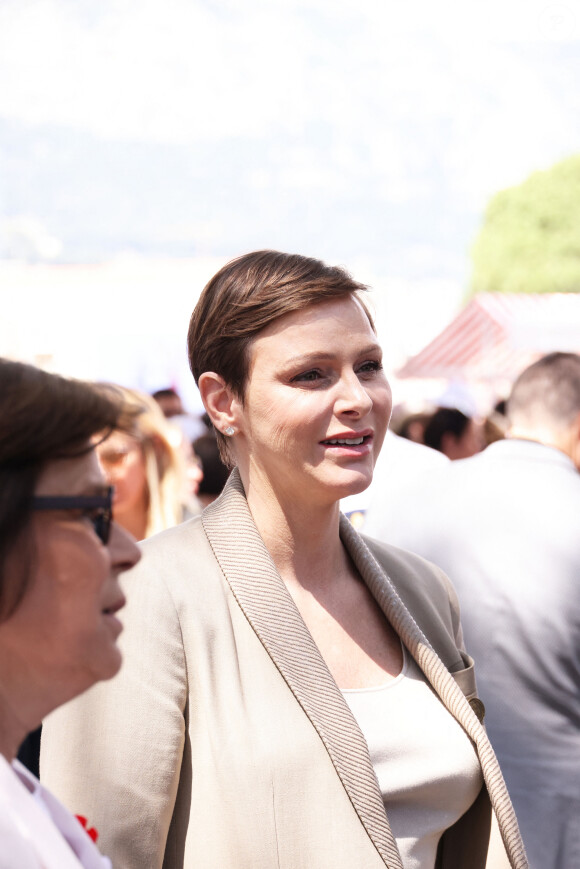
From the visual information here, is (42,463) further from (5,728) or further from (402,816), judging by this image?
(402,816)

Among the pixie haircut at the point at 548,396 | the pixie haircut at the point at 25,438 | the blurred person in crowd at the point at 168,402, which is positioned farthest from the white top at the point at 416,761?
the blurred person in crowd at the point at 168,402

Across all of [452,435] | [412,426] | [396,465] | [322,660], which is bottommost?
[412,426]

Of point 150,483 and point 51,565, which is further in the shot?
point 150,483

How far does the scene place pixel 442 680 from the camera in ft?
7.36

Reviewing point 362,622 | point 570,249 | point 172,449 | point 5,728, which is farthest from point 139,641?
point 570,249

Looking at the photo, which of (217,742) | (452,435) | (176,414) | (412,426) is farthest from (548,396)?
(176,414)

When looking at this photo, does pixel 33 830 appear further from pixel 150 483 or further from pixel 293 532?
pixel 150 483

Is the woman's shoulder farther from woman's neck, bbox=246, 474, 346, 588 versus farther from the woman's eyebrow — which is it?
the woman's eyebrow

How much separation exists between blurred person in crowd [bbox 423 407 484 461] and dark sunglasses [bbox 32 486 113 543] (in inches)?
257

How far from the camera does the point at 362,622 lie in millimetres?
2330

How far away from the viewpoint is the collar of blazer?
6.37 ft

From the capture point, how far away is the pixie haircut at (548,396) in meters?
3.99

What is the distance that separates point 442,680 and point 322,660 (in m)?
0.31

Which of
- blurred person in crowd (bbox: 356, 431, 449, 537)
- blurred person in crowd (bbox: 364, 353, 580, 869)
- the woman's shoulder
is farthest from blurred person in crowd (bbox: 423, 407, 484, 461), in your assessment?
the woman's shoulder
